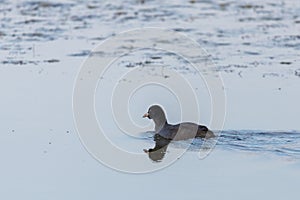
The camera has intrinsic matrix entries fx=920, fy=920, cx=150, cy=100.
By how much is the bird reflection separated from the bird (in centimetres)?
5

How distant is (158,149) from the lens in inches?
Answer: 394

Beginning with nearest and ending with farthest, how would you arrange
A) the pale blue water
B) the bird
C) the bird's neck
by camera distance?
1. the pale blue water
2. the bird
3. the bird's neck

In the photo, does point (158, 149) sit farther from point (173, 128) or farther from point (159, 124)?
point (159, 124)

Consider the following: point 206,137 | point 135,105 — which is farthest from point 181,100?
point 206,137

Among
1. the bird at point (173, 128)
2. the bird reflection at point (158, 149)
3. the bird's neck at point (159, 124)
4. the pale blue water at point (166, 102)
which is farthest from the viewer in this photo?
the bird's neck at point (159, 124)

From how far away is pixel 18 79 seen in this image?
12922mm

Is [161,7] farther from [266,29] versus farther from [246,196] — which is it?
[246,196]

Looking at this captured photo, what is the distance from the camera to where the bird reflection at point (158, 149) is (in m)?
9.60

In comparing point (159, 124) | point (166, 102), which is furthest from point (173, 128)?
point (166, 102)

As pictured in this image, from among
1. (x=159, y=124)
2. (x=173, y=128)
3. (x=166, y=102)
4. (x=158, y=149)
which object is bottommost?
(x=158, y=149)

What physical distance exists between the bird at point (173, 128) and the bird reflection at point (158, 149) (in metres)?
0.05

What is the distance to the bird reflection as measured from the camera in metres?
9.60

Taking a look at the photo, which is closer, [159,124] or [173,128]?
[173,128]

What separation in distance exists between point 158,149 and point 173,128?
430 mm
